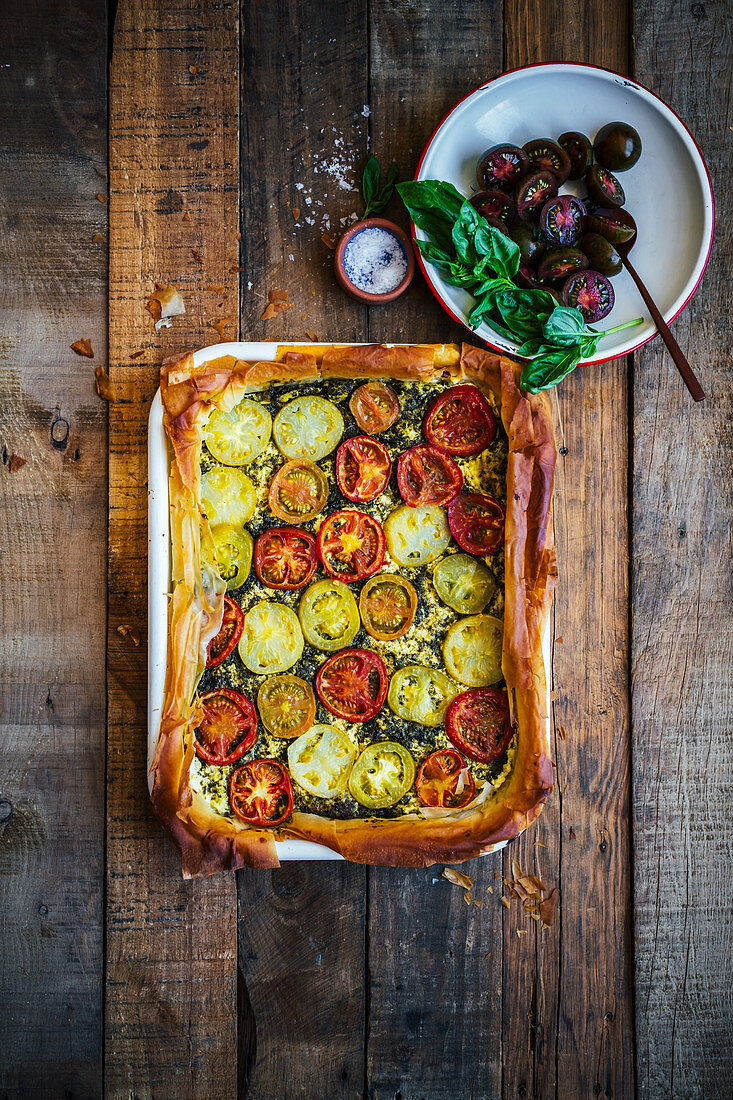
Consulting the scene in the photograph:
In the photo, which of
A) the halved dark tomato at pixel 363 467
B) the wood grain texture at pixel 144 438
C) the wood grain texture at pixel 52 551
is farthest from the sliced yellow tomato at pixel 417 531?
the wood grain texture at pixel 52 551

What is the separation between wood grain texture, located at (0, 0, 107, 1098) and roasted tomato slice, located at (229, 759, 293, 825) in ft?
1.73

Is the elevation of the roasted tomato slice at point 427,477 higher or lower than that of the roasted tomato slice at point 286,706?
higher

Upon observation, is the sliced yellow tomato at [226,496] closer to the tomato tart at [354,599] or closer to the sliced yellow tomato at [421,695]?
the tomato tart at [354,599]

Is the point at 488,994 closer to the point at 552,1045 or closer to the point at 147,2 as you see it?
the point at 552,1045

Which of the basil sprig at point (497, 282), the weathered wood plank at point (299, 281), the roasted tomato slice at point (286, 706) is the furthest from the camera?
the weathered wood plank at point (299, 281)

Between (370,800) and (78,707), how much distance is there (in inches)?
39.9

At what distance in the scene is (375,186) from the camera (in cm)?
223

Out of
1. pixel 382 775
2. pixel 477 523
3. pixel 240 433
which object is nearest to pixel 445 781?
pixel 382 775

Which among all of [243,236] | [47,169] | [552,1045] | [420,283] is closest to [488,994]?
[552,1045]

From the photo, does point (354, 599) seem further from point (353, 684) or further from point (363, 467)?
point (363, 467)

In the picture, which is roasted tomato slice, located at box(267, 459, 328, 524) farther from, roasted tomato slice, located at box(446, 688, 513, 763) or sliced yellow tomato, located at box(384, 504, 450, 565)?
roasted tomato slice, located at box(446, 688, 513, 763)

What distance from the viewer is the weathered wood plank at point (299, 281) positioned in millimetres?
2297

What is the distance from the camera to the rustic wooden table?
7.55 ft

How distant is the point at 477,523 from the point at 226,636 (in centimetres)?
83
